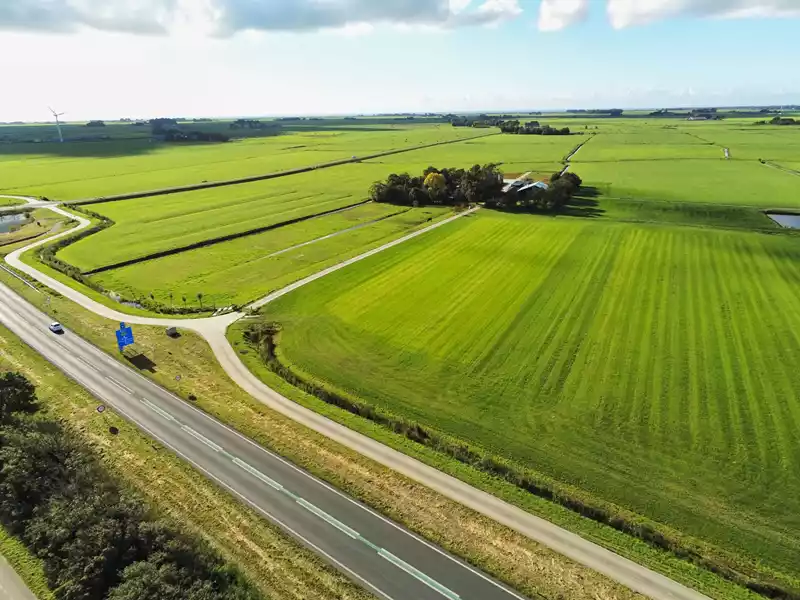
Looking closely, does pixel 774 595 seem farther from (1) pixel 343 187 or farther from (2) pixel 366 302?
(1) pixel 343 187

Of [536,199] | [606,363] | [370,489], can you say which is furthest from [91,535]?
[536,199]

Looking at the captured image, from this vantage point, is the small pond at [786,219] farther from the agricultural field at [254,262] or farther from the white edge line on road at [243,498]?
the white edge line on road at [243,498]

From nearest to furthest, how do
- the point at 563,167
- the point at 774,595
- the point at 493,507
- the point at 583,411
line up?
the point at 774,595, the point at 493,507, the point at 583,411, the point at 563,167

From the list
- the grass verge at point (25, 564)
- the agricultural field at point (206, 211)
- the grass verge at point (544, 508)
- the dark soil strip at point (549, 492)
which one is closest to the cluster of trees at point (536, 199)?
the agricultural field at point (206, 211)

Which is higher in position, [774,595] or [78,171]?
[78,171]

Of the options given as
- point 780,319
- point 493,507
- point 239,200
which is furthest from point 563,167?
→ point 493,507

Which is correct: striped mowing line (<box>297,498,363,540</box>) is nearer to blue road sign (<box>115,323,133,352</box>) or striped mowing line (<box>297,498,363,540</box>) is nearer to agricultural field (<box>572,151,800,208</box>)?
blue road sign (<box>115,323,133,352</box>)

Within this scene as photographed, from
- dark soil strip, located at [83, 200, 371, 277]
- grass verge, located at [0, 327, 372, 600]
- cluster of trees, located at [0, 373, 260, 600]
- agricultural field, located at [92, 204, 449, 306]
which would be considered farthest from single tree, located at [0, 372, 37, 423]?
dark soil strip, located at [83, 200, 371, 277]

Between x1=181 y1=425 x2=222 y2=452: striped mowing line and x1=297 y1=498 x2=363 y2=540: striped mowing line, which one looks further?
x1=181 y1=425 x2=222 y2=452: striped mowing line
